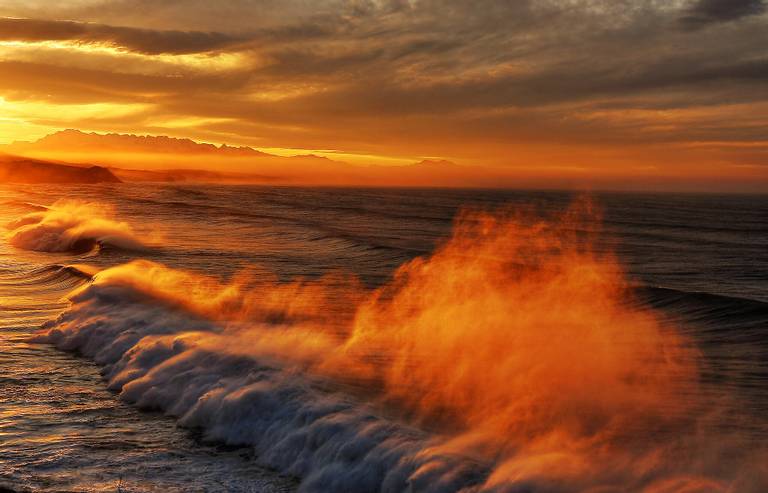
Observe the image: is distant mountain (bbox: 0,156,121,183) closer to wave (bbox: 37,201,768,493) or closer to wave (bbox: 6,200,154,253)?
wave (bbox: 6,200,154,253)

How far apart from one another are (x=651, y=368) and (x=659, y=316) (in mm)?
6360

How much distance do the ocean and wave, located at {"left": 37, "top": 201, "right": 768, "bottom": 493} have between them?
0.05m

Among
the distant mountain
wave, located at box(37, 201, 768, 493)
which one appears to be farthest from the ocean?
the distant mountain

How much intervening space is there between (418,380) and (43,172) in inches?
7501

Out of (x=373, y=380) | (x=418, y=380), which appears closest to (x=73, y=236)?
(x=373, y=380)

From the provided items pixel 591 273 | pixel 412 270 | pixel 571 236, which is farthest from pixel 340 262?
pixel 571 236

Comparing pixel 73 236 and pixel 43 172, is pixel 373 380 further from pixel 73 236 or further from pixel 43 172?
pixel 43 172

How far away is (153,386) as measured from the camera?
38.2ft

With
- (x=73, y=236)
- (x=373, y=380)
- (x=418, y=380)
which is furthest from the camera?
(x=73, y=236)

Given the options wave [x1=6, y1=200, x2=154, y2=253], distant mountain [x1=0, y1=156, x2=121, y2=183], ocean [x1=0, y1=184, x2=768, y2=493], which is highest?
distant mountain [x1=0, y1=156, x2=121, y2=183]

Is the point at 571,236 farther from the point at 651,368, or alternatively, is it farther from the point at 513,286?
the point at 651,368

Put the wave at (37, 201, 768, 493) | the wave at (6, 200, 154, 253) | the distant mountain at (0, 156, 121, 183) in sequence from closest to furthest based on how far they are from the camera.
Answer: the wave at (37, 201, 768, 493) → the wave at (6, 200, 154, 253) → the distant mountain at (0, 156, 121, 183)

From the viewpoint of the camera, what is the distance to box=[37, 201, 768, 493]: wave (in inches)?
319

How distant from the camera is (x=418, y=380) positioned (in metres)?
12.0
